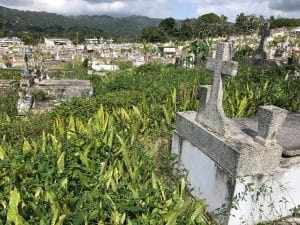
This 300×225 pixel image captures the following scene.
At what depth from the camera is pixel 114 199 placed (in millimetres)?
2820

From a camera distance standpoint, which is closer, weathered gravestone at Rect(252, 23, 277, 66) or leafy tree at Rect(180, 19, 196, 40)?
weathered gravestone at Rect(252, 23, 277, 66)

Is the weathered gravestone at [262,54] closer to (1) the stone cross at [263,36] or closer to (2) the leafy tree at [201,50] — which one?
→ (1) the stone cross at [263,36]

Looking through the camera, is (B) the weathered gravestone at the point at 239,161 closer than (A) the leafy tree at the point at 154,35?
Yes

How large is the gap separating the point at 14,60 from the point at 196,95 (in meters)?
32.2

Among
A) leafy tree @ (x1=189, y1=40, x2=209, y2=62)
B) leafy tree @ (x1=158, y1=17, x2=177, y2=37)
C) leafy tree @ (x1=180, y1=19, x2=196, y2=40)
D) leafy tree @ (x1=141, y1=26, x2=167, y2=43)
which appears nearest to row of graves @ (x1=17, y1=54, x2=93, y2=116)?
leafy tree @ (x1=180, y1=19, x2=196, y2=40)

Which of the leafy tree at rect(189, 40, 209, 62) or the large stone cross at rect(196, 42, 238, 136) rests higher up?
the leafy tree at rect(189, 40, 209, 62)

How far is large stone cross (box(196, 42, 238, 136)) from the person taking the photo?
388cm

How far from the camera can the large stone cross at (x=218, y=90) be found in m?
3.88

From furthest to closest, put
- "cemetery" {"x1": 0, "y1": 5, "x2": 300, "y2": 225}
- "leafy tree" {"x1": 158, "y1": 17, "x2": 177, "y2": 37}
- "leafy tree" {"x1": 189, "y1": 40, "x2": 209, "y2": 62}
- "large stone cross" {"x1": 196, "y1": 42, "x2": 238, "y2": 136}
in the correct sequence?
"leafy tree" {"x1": 158, "y1": 17, "x2": 177, "y2": 37} → "leafy tree" {"x1": 189, "y1": 40, "x2": 209, "y2": 62} → "large stone cross" {"x1": 196, "y1": 42, "x2": 238, "y2": 136} → "cemetery" {"x1": 0, "y1": 5, "x2": 300, "y2": 225}

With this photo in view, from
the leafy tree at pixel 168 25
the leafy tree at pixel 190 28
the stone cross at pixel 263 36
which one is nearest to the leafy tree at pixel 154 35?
the leafy tree at pixel 168 25

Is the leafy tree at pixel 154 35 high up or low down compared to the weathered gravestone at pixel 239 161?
up

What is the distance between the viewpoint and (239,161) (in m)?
3.39

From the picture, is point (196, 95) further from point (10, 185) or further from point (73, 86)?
point (73, 86)

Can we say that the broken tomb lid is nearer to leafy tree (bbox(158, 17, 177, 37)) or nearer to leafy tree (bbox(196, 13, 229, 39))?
leafy tree (bbox(196, 13, 229, 39))
